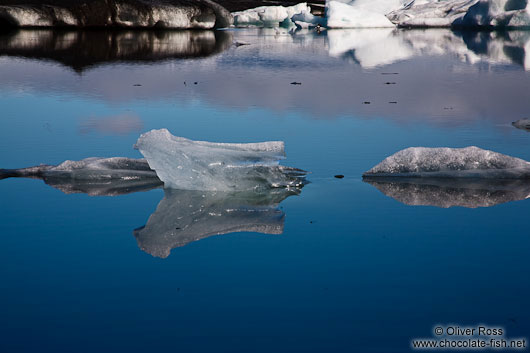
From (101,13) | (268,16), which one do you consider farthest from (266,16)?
(101,13)

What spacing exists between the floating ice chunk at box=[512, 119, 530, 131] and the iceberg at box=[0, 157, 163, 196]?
2.82m

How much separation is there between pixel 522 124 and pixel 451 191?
6.52 ft

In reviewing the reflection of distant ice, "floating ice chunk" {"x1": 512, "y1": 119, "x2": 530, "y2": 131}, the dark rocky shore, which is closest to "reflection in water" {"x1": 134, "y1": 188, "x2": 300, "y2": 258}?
"floating ice chunk" {"x1": 512, "y1": 119, "x2": 530, "y2": 131}

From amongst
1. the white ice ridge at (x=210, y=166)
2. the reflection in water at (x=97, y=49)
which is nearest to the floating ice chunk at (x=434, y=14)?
the reflection in water at (x=97, y=49)

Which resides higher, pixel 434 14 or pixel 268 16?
pixel 434 14

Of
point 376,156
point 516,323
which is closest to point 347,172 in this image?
point 376,156

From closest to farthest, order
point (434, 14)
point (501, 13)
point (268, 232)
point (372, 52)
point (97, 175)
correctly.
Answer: point (268, 232) < point (97, 175) < point (372, 52) < point (501, 13) < point (434, 14)

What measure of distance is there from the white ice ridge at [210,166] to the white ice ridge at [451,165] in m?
0.52

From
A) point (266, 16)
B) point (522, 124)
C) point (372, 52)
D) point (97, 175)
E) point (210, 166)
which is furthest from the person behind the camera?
point (266, 16)

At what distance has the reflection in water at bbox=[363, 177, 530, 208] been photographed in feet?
10.6

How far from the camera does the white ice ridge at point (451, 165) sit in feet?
11.8

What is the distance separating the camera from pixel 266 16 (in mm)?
27734

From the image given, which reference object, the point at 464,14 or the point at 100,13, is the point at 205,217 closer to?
the point at 100,13


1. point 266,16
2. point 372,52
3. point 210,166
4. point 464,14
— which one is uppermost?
point 210,166
